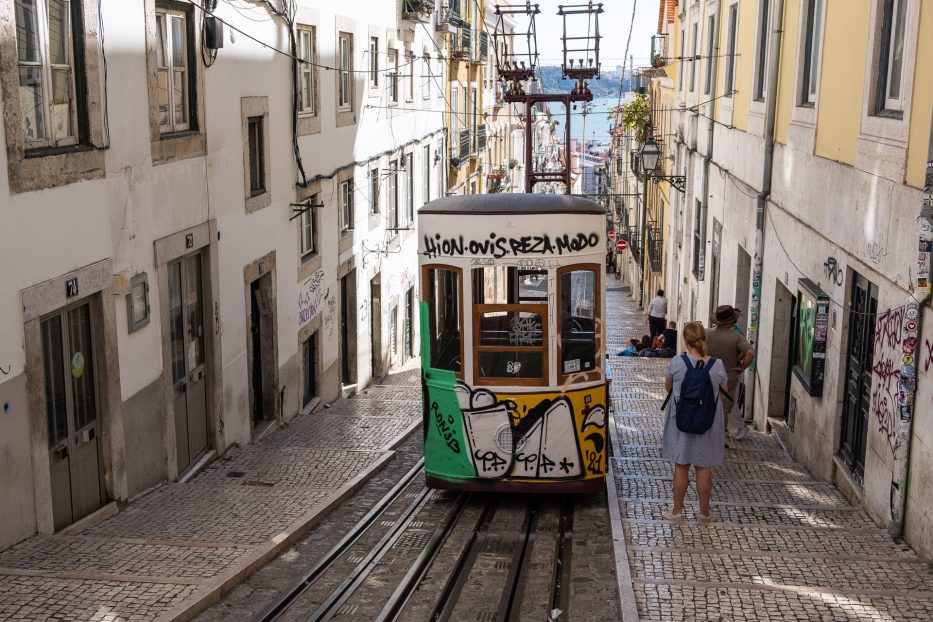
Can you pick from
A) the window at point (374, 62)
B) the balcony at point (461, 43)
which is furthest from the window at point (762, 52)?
the balcony at point (461, 43)

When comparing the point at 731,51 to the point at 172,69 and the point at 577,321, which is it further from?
the point at 172,69

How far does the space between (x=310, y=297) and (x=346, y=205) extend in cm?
301

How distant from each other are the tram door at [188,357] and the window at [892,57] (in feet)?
21.9

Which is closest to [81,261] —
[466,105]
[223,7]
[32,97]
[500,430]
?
[32,97]

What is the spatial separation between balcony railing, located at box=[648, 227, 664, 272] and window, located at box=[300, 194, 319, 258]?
47.4ft

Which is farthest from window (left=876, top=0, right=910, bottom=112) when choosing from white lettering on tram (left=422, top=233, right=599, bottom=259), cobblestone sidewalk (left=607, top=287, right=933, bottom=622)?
cobblestone sidewalk (left=607, top=287, right=933, bottom=622)

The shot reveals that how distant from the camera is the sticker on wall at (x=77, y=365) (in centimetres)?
809

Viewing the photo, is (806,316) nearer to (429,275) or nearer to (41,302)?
(429,275)

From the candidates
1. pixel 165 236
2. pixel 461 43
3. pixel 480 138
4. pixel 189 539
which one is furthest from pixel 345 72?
pixel 480 138

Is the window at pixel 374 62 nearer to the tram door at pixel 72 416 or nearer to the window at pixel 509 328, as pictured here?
the window at pixel 509 328

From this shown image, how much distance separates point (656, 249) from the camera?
96.3 feet

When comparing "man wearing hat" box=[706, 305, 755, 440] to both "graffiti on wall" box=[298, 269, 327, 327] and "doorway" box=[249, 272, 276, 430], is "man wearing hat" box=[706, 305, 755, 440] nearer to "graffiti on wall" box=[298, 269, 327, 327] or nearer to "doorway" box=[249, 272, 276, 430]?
"doorway" box=[249, 272, 276, 430]

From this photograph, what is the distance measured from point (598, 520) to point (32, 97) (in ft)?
18.5

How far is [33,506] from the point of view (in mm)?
7270
